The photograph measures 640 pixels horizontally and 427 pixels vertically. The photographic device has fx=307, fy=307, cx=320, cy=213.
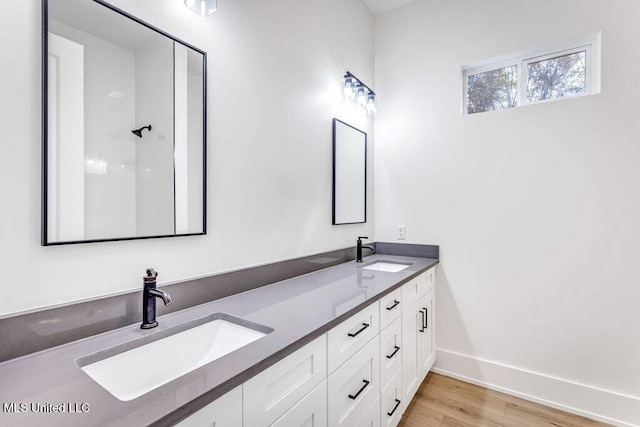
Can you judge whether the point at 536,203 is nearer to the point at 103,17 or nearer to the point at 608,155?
the point at 608,155

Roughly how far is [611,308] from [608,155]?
92 centimetres

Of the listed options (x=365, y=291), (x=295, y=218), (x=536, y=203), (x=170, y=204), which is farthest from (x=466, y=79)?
(x=170, y=204)

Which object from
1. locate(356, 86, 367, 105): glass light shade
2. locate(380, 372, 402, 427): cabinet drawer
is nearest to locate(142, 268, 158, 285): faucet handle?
locate(380, 372, 402, 427): cabinet drawer

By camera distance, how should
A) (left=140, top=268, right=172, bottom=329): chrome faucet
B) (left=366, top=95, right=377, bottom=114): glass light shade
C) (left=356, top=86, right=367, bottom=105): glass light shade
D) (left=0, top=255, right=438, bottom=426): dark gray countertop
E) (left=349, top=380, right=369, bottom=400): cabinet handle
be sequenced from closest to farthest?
(left=0, top=255, right=438, bottom=426): dark gray countertop → (left=140, top=268, right=172, bottom=329): chrome faucet → (left=349, top=380, right=369, bottom=400): cabinet handle → (left=356, top=86, right=367, bottom=105): glass light shade → (left=366, top=95, right=377, bottom=114): glass light shade

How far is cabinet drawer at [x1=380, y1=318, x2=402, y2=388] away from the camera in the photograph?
1.49m

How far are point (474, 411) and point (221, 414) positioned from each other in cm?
188

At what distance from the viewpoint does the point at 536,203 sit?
2055mm

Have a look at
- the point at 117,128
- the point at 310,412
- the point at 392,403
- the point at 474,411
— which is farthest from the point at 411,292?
the point at 117,128

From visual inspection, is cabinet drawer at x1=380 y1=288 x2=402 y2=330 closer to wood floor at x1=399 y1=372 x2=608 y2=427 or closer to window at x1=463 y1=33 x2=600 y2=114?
wood floor at x1=399 y1=372 x2=608 y2=427

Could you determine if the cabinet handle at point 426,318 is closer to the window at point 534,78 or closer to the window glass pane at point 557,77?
the window at point 534,78

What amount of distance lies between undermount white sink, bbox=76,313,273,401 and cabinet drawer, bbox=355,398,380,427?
65cm

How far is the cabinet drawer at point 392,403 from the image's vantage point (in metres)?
1.50

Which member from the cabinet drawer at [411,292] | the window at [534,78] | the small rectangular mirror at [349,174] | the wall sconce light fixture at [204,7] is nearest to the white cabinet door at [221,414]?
the cabinet drawer at [411,292]

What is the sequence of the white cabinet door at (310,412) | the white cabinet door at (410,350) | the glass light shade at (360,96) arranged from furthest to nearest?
the glass light shade at (360,96) → the white cabinet door at (410,350) → the white cabinet door at (310,412)
